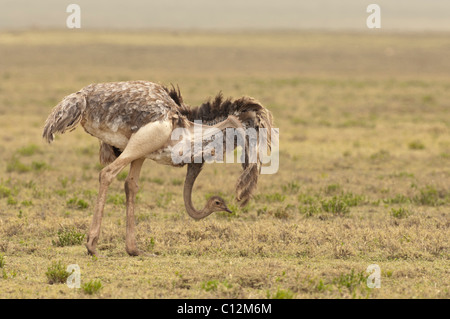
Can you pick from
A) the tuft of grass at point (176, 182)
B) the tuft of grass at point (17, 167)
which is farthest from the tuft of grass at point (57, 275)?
the tuft of grass at point (17, 167)

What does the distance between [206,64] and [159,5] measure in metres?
87.2

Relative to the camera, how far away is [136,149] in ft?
26.2

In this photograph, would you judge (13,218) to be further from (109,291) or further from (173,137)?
(109,291)

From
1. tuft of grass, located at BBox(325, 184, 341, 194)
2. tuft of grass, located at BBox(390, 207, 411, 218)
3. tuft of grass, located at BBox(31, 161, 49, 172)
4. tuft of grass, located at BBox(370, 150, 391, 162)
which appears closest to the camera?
tuft of grass, located at BBox(390, 207, 411, 218)

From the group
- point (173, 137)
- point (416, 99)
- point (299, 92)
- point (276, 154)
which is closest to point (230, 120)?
point (173, 137)

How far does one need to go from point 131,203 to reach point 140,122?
1000mm

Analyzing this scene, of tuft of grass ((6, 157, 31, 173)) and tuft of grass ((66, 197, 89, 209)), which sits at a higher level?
tuft of grass ((6, 157, 31, 173))

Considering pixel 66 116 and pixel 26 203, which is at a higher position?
pixel 66 116

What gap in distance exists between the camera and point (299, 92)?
36.4 meters

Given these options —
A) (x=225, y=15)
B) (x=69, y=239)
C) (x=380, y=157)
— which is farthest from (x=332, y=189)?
(x=225, y=15)

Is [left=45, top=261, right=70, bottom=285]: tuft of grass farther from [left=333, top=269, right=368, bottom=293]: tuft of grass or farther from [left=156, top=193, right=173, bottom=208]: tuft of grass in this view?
[left=156, top=193, right=173, bottom=208]: tuft of grass

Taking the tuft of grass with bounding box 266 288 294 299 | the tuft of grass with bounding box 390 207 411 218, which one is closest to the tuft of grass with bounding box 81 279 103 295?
the tuft of grass with bounding box 266 288 294 299

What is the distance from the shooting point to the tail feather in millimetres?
8156

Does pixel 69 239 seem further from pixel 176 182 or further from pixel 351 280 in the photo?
pixel 176 182
